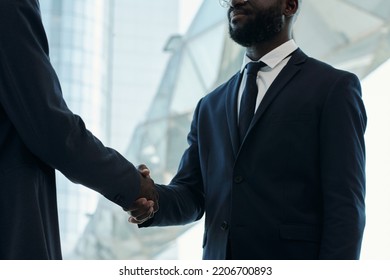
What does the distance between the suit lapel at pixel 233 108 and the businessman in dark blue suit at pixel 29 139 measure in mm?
456

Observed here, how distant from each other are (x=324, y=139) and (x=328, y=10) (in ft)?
11.1

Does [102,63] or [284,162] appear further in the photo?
[102,63]

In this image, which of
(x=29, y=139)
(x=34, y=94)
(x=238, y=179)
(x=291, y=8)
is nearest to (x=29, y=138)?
(x=29, y=139)

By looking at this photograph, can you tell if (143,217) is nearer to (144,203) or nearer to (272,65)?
(144,203)

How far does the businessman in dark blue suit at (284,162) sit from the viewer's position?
188 centimetres

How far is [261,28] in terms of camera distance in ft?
7.27

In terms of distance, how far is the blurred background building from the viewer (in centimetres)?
509

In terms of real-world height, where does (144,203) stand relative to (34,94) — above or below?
below

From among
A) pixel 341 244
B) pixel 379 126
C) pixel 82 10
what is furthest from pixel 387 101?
pixel 82 10

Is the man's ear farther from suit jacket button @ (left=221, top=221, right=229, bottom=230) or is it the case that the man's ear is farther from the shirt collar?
suit jacket button @ (left=221, top=221, right=229, bottom=230)

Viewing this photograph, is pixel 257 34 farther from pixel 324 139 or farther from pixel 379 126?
pixel 379 126

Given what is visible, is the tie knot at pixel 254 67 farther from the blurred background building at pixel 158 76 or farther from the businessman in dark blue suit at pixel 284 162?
the blurred background building at pixel 158 76

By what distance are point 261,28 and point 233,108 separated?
0.29m

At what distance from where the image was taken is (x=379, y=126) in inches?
209
